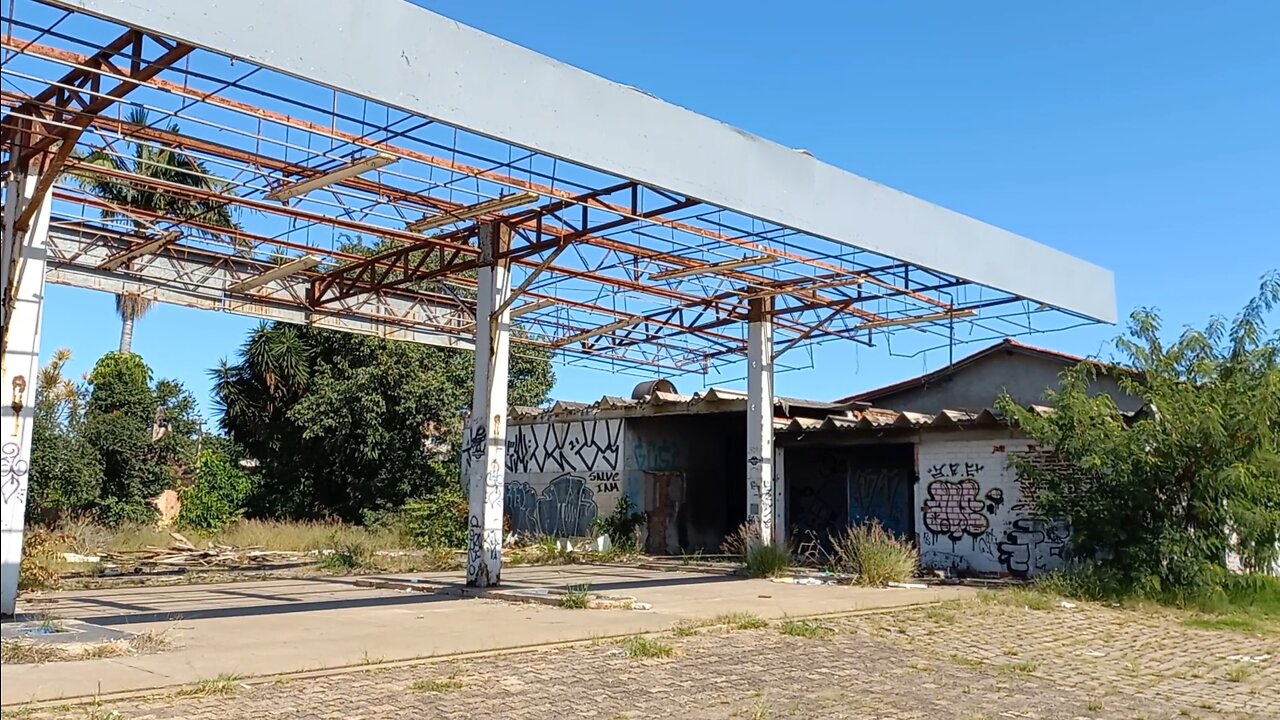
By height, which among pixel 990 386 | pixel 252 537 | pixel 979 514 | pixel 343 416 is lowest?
pixel 252 537

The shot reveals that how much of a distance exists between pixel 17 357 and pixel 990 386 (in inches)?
746

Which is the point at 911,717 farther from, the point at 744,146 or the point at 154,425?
the point at 154,425

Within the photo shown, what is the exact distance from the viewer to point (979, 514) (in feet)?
64.6

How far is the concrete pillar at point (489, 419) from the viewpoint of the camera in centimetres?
1522

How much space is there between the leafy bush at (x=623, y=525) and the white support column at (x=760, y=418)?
4666 millimetres

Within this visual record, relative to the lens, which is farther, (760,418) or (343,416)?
(343,416)

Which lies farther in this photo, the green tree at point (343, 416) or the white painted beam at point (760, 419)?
the green tree at point (343, 416)

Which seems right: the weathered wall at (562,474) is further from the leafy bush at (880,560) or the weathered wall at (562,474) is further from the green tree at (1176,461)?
the green tree at (1176,461)

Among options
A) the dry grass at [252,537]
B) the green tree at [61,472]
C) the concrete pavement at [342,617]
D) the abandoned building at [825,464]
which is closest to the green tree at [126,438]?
the green tree at [61,472]

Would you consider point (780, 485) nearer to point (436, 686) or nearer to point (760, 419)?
point (760, 419)

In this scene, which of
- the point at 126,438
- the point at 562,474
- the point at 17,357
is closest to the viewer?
the point at 17,357

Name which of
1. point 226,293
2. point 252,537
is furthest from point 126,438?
point 226,293

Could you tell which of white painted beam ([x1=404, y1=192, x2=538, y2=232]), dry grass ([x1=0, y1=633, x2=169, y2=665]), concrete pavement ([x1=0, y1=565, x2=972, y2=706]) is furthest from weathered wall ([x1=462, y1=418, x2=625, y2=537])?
dry grass ([x1=0, y1=633, x2=169, y2=665])

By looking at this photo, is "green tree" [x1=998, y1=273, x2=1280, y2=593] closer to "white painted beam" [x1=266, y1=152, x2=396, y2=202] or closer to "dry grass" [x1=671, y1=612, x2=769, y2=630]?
"dry grass" [x1=671, y1=612, x2=769, y2=630]
